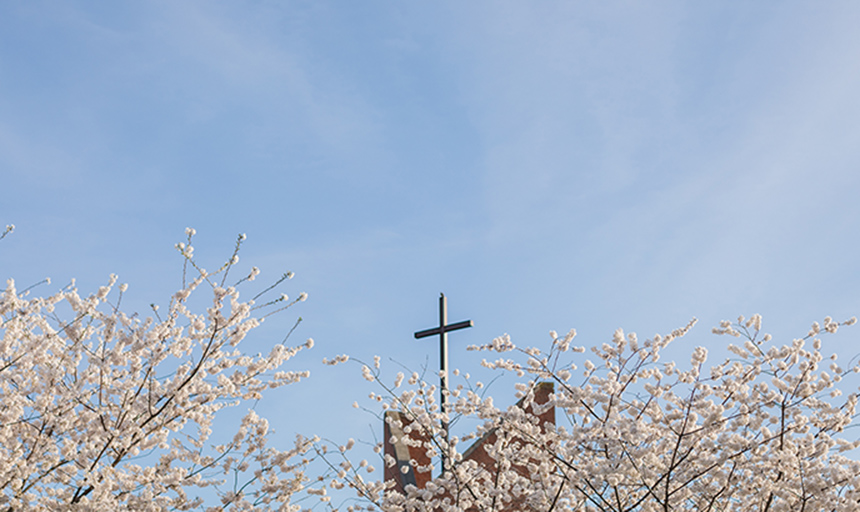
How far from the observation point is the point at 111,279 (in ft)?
25.7

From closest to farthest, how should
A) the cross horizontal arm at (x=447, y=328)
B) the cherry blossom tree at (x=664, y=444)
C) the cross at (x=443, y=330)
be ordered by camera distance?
the cherry blossom tree at (x=664, y=444) → the cross at (x=443, y=330) → the cross horizontal arm at (x=447, y=328)

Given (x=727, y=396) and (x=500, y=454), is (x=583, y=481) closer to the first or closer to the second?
(x=500, y=454)

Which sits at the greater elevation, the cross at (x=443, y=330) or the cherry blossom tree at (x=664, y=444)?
the cross at (x=443, y=330)

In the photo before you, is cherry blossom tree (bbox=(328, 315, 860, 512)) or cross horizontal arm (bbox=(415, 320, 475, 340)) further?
cross horizontal arm (bbox=(415, 320, 475, 340))

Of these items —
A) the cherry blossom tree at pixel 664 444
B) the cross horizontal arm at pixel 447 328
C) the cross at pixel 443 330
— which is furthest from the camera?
the cross horizontal arm at pixel 447 328

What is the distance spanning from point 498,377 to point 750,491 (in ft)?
10.2

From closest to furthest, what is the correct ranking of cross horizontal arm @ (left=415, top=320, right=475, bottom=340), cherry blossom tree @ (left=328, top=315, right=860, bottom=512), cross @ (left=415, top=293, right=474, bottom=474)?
cherry blossom tree @ (left=328, top=315, right=860, bottom=512), cross @ (left=415, top=293, right=474, bottom=474), cross horizontal arm @ (left=415, top=320, right=475, bottom=340)

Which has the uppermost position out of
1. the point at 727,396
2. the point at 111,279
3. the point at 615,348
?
the point at 111,279

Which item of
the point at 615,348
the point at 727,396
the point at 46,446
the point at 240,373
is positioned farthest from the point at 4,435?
the point at 727,396

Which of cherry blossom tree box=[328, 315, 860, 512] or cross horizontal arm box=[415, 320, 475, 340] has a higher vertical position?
cross horizontal arm box=[415, 320, 475, 340]

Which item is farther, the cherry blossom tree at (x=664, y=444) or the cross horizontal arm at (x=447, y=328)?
the cross horizontal arm at (x=447, y=328)

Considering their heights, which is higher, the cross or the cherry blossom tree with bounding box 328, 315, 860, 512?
the cross

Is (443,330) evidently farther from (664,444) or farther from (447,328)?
(664,444)

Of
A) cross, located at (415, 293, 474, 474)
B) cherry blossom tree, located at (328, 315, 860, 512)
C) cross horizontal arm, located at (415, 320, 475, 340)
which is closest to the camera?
cherry blossom tree, located at (328, 315, 860, 512)
